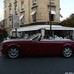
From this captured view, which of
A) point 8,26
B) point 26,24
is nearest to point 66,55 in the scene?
point 26,24

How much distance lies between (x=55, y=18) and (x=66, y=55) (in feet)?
94.1

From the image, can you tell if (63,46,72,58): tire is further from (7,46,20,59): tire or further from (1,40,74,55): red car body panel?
(7,46,20,59): tire

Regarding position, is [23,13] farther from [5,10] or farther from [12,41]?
[12,41]

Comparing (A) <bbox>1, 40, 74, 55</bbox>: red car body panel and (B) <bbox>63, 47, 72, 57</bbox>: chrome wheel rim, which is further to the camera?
(B) <bbox>63, 47, 72, 57</bbox>: chrome wheel rim

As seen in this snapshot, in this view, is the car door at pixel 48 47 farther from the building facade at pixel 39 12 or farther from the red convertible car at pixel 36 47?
the building facade at pixel 39 12

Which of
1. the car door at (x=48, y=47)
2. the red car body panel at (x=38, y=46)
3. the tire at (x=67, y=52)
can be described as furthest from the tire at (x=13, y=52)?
the tire at (x=67, y=52)

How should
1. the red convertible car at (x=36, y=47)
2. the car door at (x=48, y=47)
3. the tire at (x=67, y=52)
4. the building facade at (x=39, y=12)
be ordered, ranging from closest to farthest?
the red convertible car at (x=36, y=47)
the car door at (x=48, y=47)
the tire at (x=67, y=52)
the building facade at (x=39, y=12)

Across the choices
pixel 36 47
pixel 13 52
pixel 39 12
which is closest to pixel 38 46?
pixel 36 47

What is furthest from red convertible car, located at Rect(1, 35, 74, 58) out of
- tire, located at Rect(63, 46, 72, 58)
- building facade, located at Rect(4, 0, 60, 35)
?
building facade, located at Rect(4, 0, 60, 35)

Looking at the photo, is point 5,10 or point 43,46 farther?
point 5,10

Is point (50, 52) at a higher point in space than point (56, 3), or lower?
lower

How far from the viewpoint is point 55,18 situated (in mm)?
43844

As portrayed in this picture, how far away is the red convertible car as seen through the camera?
15062 mm

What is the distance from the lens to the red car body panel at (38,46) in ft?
49.4
